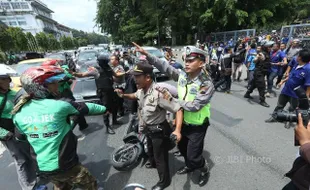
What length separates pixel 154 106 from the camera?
2100 mm

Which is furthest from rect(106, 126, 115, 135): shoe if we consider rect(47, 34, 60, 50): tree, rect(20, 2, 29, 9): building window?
rect(20, 2, 29, 9): building window

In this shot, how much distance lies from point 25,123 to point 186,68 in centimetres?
179

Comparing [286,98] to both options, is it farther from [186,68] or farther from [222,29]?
[222,29]

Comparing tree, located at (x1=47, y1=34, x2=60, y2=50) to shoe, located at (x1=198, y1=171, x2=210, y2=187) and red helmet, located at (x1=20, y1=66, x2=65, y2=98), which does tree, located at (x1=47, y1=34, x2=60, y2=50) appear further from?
shoe, located at (x1=198, y1=171, x2=210, y2=187)

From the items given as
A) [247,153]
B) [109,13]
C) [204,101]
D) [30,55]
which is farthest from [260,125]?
[109,13]

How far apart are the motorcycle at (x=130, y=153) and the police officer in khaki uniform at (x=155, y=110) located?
2.40 feet

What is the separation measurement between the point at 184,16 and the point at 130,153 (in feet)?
86.0

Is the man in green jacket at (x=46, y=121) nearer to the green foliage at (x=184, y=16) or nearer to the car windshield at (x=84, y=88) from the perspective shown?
the car windshield at (x=84, y=88)

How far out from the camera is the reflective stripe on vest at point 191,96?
2.15m

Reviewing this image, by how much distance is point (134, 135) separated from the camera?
320 centimetres

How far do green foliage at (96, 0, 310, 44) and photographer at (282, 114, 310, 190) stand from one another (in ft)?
78.4

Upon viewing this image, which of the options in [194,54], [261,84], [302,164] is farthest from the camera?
[261,84]

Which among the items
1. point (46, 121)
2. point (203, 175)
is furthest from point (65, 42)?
point (203, 175)

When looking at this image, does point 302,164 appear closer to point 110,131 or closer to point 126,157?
point 126,157
